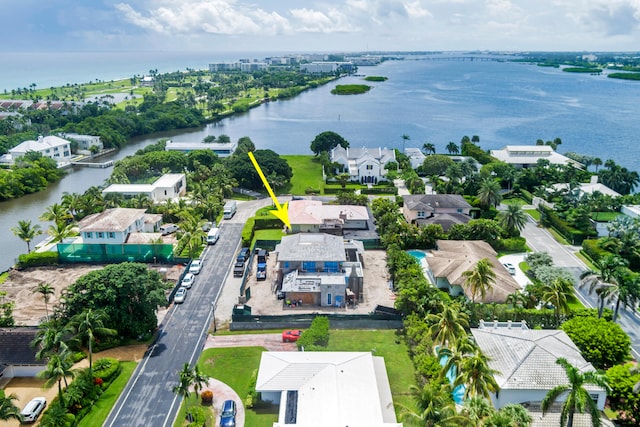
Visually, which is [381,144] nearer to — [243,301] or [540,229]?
[540,229]

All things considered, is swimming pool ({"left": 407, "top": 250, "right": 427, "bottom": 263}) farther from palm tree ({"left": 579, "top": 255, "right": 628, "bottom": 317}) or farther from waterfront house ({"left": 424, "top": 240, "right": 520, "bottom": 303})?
palm tree ({"left": 579, "top": 255, "right": 628, "bottom": 317})

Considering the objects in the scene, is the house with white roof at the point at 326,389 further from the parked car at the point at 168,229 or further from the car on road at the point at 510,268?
the parked car at the point at 168,229

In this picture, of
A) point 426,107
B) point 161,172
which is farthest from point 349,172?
point 426,107

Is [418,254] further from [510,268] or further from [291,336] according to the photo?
[291,336]

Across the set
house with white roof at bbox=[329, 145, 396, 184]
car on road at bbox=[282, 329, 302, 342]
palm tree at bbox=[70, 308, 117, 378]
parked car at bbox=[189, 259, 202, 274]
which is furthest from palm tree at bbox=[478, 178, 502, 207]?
palm tree at bbox=[70, 308, 117, 378]

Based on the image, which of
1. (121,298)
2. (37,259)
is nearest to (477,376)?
(121,298)
